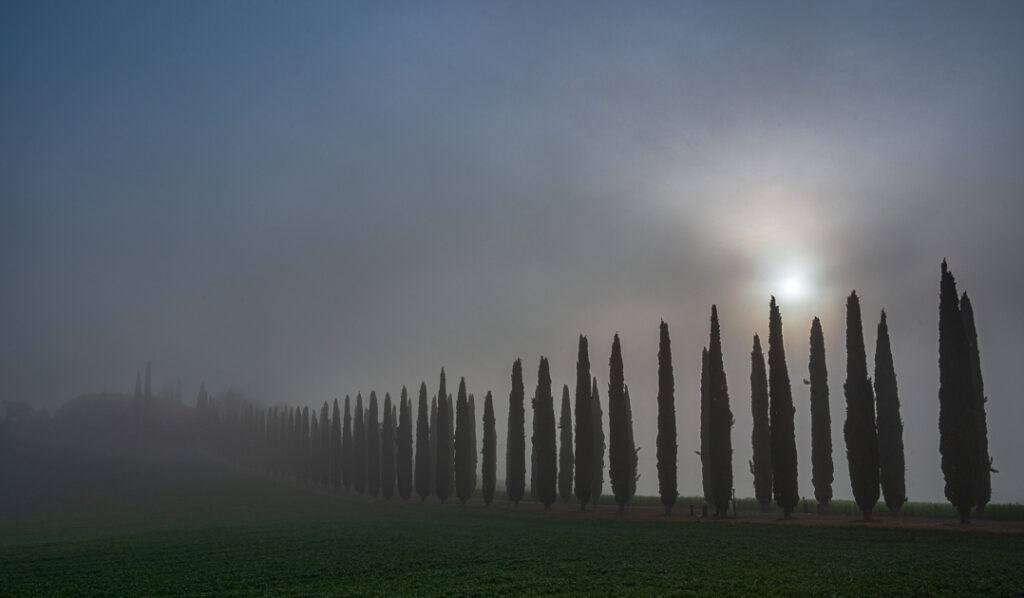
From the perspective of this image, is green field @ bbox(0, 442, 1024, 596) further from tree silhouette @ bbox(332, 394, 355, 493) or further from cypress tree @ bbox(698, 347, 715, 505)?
tree silhouette @ bbox(332, 394, 355, 493)

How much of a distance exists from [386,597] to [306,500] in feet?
237

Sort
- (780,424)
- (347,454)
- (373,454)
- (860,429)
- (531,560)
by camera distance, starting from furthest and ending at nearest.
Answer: (347,454)
(373,454)
(780,424)
(860,429)
(531,560)

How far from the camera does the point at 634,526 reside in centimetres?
4256

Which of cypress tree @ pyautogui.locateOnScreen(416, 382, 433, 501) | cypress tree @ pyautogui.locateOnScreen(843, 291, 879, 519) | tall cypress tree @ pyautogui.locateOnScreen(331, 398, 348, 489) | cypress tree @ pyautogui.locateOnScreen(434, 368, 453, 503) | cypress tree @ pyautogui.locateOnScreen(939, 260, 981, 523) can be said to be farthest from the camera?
tall cypress tree @ pyautogui.locateOnScreen(331, 398, 348, 489)

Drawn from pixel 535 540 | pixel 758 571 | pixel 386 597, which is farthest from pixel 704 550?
pixel 386 597

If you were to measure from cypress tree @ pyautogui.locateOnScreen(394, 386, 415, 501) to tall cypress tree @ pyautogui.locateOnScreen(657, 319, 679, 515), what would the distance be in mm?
36560

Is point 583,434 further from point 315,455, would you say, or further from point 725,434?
point 315,455

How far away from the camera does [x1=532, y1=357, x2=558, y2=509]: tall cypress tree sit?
196 feet

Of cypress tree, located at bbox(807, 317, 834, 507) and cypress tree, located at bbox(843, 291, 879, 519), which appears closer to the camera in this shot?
cypress tree, located at bbox(843, 291, 879, 519)

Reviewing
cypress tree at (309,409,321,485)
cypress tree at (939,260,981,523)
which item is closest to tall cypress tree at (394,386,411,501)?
cypress tree at (309,409,321,485)

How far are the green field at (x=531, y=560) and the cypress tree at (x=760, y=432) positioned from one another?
15463 mm

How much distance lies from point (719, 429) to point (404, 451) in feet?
145

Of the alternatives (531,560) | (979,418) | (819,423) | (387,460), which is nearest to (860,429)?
(979,418)

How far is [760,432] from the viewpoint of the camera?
59.5m
